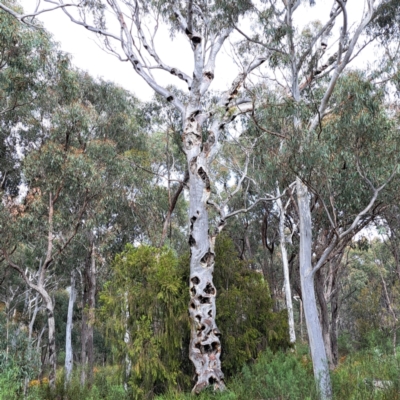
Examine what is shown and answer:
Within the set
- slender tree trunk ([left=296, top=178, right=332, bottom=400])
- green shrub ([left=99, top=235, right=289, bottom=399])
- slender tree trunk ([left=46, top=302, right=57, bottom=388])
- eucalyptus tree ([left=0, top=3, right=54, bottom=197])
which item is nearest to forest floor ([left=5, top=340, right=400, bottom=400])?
slender tree trunk ([left=296, top=178, right=332, bottom=400])

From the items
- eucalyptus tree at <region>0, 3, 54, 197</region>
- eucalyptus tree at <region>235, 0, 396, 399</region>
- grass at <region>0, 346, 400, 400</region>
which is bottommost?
grass at <region>0, 346, 400, 400</region>

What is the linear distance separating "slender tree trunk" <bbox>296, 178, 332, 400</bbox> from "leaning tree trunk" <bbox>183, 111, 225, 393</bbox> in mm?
1475

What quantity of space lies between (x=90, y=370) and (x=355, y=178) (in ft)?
31.6

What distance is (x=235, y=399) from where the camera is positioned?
5242mm

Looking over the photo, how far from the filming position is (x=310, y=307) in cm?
651

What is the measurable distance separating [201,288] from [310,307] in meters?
1.81

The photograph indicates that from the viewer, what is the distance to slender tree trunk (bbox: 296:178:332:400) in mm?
5297

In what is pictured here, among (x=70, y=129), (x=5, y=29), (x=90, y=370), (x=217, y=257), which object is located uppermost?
(x=5, y=29)

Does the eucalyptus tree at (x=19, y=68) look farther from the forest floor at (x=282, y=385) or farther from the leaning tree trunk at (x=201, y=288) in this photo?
the forest floor at (x=282, y=385)

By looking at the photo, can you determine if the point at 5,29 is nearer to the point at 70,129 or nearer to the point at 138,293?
the point at 70,129

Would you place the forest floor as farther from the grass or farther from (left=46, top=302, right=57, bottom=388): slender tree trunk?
(left=46, top=302, right=57, bottom=388): slender tree trunk

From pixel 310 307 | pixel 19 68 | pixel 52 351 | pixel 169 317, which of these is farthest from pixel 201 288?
pixel 19 68

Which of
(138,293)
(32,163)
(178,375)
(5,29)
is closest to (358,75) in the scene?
(138,293)

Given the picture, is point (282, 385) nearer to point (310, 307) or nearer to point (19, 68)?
point (310, 307)
